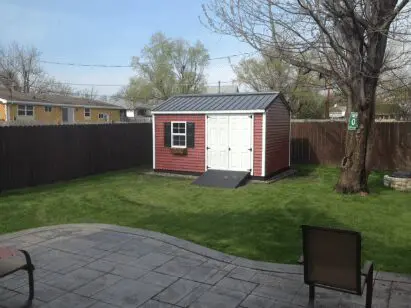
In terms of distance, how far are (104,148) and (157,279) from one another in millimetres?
10832

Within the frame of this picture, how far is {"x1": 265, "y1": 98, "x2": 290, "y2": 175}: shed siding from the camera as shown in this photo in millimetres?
12695

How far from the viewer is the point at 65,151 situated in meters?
13.0

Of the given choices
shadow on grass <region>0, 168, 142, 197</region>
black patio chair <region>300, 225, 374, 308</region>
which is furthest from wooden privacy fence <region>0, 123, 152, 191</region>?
black patio chair <region>300, 225, 374, 308</region>

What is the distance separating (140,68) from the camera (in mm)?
45906

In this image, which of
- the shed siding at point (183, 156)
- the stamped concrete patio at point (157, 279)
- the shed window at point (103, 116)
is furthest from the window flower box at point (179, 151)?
the shed window at point (103, 116)

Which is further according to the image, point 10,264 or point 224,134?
point 224,134

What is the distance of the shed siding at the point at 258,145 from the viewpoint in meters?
12.4

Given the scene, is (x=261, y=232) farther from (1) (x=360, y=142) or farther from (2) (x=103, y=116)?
(2) (x=103, y=116)

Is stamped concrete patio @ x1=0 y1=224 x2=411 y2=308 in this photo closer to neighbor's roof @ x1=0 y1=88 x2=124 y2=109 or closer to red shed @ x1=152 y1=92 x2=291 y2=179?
red shed @ x1=152 y1=92 x2=291 y2=179

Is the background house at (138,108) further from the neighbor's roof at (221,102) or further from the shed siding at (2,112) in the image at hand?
the neighbor's roof at (221,102)

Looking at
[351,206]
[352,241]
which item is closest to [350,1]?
[351,206]

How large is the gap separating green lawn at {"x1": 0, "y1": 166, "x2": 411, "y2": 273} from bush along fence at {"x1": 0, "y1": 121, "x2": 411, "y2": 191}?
0.79 m

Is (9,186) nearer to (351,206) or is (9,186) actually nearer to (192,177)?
(192,177)

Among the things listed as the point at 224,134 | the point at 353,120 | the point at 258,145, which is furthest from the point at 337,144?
the point at 353,120
